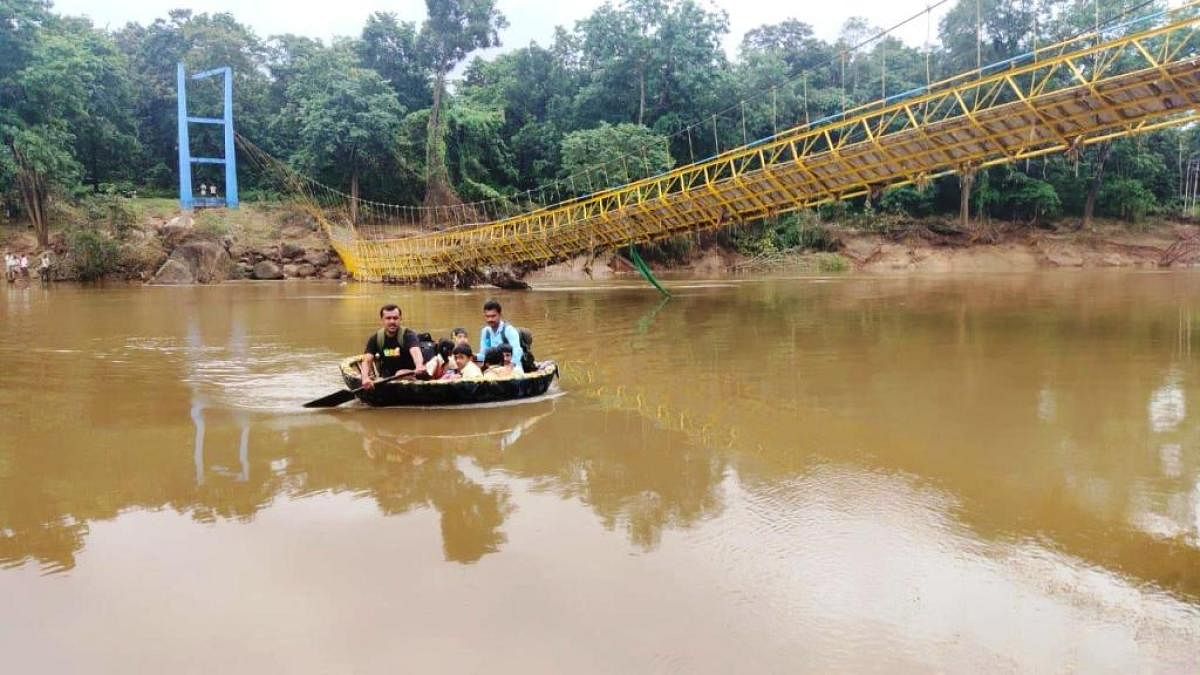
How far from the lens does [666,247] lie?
4500 cm

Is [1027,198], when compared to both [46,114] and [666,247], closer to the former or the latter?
[666,247]

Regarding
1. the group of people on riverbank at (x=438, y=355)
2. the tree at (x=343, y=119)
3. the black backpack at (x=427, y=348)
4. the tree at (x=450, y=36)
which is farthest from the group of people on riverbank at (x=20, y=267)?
the black backpack at (x=427, y=348)

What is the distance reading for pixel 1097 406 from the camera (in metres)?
8.01

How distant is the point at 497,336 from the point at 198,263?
30.3 m

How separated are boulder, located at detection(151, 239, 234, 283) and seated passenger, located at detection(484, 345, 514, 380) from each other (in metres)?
29.1

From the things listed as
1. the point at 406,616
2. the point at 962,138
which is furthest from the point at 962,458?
the point at 962,138

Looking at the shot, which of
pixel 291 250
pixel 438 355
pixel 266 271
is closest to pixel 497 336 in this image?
pixel 438 355

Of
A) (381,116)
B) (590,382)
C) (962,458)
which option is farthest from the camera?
(381,116)

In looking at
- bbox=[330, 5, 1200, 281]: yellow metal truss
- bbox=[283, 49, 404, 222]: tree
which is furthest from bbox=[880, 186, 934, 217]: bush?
bbox=[283, 49, 404, 222]: tree

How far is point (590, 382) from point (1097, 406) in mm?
5387

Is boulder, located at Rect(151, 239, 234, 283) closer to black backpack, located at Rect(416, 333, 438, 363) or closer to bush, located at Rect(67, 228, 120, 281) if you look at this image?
bush, located at Rect(67, 228, 120, 281)

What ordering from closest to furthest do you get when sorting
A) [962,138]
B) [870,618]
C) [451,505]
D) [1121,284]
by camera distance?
1. [870,618]
2. [451,505]
3. [962,138]
4. [1121,284]

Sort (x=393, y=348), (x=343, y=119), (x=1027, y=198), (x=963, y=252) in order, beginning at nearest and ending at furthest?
(x=393, y=348)
(x=343, y=119)
(x=963, y=252)
(x=1027, y=198)

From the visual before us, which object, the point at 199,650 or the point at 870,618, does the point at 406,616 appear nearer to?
the point at 199,650
